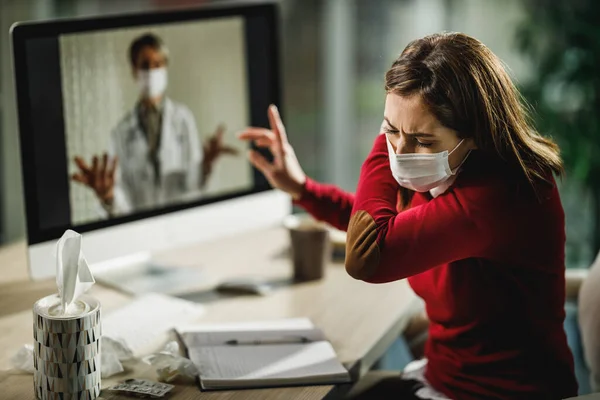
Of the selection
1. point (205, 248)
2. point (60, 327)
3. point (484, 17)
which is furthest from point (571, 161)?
point (60, 327)

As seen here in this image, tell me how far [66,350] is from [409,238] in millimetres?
→ 496

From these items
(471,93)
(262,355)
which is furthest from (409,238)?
(262,355)

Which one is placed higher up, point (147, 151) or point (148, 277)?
point (147, 151)

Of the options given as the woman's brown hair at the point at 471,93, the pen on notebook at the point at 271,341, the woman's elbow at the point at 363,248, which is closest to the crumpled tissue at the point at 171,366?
the pen on notebook at the point at 271,341

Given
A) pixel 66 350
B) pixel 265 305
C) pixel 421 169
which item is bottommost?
pixel 265 305

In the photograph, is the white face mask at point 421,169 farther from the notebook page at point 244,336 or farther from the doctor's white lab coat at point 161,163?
the doctor's white lab coat at point 161,163

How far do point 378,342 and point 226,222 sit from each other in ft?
1.70

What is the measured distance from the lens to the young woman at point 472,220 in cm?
110

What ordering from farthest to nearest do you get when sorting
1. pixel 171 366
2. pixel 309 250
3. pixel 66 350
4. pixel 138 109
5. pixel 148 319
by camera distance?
pixel 309 250, pixel 138 109, pixel 148 319, pixel 171 366, pixel 66 350

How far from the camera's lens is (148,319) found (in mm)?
1426

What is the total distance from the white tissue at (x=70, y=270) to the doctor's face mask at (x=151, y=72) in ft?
1.74

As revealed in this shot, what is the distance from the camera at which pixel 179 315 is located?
1.46 meters

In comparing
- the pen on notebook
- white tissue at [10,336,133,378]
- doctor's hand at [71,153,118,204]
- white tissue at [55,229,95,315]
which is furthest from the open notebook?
doctor's hand at [71,153,118,204]

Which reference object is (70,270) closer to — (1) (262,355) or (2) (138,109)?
(1) (262,355)
